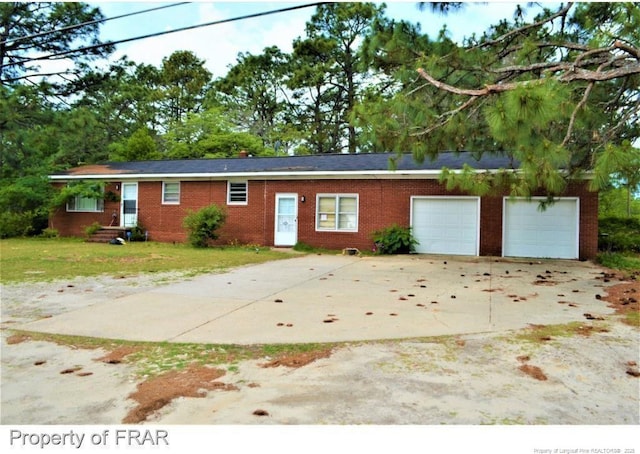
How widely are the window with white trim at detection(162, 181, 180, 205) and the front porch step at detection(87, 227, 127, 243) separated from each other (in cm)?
204

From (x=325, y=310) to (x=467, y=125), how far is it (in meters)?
4.50

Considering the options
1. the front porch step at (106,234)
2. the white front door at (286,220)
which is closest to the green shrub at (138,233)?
the front porch step at (106,234)

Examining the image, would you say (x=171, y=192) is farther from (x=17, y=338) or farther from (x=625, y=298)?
(x=625, y=298)

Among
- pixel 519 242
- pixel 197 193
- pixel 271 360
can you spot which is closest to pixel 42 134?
pixel 197 193

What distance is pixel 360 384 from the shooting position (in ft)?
10.6

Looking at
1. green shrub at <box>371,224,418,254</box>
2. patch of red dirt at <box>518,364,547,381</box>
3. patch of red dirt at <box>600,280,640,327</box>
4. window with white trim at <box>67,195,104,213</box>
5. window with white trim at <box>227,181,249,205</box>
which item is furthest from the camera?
window with white trim at <box>67,195,104,213</box>

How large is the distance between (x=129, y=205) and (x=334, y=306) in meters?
14.2

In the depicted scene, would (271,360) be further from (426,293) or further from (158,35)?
(158,35)

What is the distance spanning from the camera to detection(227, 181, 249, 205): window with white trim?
1593 cm

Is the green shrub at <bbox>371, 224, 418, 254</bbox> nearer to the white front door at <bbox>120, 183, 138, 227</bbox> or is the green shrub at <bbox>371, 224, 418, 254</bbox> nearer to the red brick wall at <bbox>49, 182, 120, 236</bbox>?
the white front door at <bbox>120, 183, 138, 227</bbox>

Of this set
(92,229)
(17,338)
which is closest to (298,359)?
(17,338)

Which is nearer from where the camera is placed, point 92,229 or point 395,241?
point 395,241

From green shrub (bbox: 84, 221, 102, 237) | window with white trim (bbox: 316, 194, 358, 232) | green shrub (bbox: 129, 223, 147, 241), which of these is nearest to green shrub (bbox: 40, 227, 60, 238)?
green shrub (bbox: 84, 221, 102, 237)

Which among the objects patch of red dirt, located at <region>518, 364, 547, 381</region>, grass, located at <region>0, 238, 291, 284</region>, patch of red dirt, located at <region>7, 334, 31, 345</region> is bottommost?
patch of red dirt, located at <region>7, 334, 31, 345</region>
